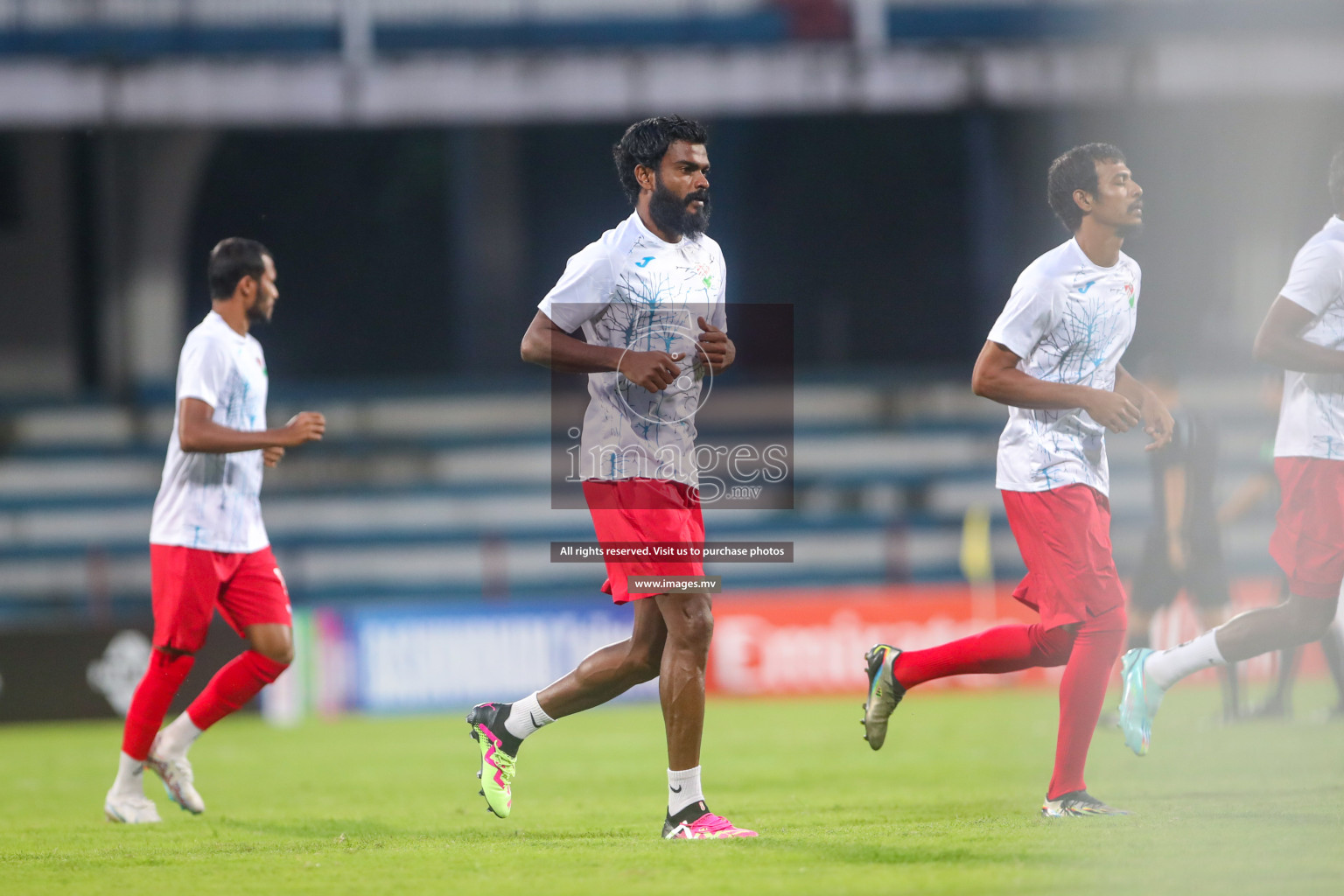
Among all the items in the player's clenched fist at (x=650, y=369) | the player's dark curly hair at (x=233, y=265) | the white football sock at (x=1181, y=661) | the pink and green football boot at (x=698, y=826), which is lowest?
the pink and green football boot at (x=698, y=826)

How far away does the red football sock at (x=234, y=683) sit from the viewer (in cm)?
719

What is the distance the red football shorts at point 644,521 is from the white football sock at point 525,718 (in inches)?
26.7

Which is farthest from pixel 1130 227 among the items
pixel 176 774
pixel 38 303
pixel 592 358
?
pixel 38 303

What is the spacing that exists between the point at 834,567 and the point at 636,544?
13867mm

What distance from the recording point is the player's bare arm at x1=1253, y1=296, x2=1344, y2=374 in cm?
592

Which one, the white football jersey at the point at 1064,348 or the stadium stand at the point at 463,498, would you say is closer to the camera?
the white football jersey at the point at 1064,348

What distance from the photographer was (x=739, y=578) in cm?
1898

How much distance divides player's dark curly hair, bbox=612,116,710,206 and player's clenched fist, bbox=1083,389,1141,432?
5.43ft

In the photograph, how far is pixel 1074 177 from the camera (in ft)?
19.1

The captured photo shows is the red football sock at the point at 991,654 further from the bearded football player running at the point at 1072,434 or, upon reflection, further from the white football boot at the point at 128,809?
the white football boot at the point at 128,809

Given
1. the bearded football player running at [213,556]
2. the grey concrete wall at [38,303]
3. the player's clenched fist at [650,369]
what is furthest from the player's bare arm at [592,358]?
the grey concrete wall at [38,303]

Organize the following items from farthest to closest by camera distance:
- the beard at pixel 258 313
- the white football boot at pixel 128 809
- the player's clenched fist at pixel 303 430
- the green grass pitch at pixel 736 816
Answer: the beard at pixel 258 313 → the white football boot at pixel 128 809 → the player's clenched fist at pixel 303 430 → the green grass pitch at pixel 736 816

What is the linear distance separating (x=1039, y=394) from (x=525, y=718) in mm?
2254

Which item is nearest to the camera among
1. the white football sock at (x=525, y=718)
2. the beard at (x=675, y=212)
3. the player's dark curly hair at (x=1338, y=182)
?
the beard at (x=675, y=212)
